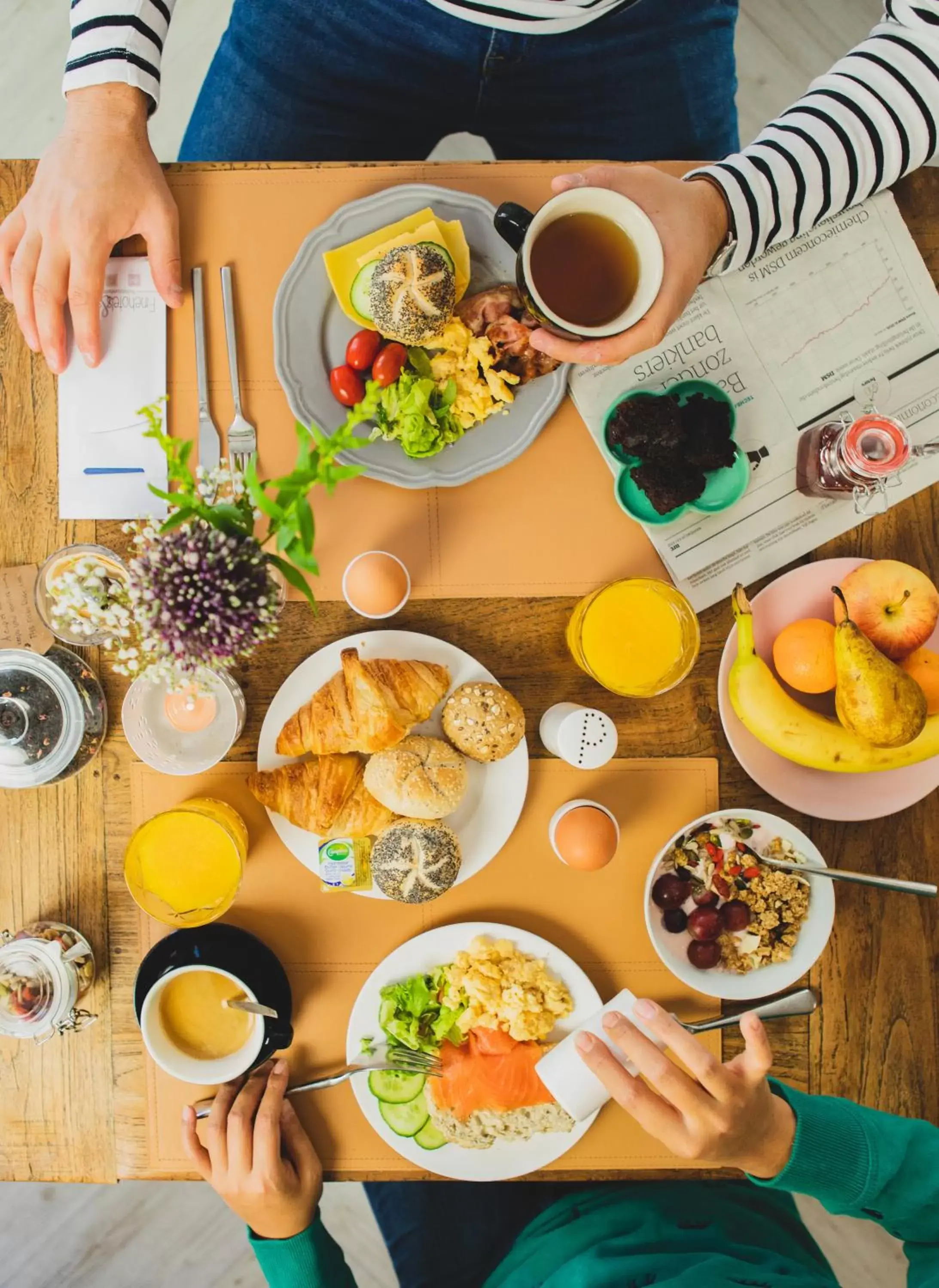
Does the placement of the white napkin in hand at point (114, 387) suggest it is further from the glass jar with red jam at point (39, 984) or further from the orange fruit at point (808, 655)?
the orange fruit at point (808, 655)

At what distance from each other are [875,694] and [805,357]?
492 millimetres

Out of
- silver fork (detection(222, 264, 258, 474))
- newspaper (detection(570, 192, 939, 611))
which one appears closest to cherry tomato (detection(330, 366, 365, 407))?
silver fork (detection(222, 264, 258, 474))

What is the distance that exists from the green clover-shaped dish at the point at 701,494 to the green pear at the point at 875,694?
23 centimetres

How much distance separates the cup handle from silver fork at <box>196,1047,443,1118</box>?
104 cm

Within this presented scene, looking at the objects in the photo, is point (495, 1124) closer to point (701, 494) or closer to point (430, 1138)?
point (430, 1138)

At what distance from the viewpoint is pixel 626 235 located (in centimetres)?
101

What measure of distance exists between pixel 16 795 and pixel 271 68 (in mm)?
1131

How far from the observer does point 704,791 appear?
3.87 ft

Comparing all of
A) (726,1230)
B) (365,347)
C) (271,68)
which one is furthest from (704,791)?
(271,68)

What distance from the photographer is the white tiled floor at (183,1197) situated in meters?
1.89

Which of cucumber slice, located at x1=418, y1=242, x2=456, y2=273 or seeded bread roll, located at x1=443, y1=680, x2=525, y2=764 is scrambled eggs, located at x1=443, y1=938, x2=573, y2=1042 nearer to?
seeded bread roll, located at x1=443, y1=680, x2=525, y2=764

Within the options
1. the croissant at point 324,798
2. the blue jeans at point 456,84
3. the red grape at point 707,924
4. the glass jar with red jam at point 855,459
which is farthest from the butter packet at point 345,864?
the blue jeans at point 456,84

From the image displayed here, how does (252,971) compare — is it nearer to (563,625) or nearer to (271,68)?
(563,625)

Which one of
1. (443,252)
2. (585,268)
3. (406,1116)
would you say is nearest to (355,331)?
(443,252)
